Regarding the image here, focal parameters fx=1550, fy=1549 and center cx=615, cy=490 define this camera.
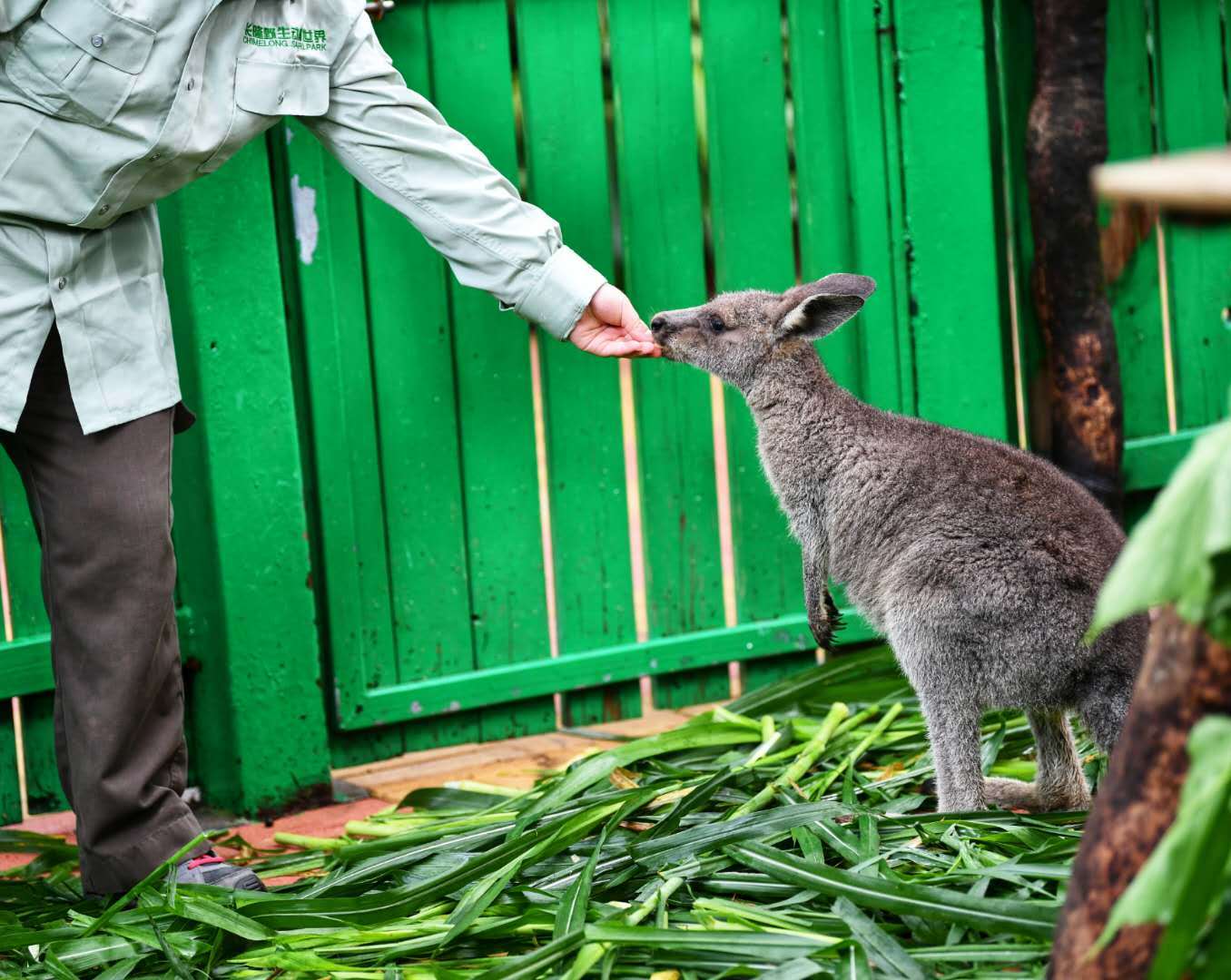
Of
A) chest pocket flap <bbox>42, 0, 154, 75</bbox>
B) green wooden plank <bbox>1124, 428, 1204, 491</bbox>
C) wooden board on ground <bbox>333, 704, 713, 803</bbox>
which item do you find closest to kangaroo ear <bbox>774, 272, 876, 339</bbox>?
wooden board on ground <bbox>333, 704, 713, 803</bbox>

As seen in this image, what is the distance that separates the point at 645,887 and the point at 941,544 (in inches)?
39.4

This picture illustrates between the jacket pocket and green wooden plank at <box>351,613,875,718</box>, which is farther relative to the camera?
green wooden plank at <box>351,613,875,718</box>

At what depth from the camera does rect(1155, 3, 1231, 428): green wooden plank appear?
17.9ft

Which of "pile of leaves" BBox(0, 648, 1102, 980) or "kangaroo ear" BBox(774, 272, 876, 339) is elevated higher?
"kangaroo ear" BBox(774, 272, 876, 339)

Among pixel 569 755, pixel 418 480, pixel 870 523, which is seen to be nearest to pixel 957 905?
pixel 870 523

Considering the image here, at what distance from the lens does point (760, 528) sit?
5.13 meters

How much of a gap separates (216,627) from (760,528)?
178 centimetres

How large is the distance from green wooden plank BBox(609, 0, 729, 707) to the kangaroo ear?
1.01 m

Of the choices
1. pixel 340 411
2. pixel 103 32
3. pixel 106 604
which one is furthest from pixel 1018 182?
pixel 106 604

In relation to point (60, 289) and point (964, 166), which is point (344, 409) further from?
point (964, 166)

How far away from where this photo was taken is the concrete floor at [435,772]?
4.44 m

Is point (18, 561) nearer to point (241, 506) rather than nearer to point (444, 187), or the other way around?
point (241, 506)

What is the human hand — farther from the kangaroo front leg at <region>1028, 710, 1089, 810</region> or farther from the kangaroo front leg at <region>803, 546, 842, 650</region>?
the kangaroo front leg at <region>1028, 710, 1089, 810</region>

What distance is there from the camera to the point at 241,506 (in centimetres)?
446
